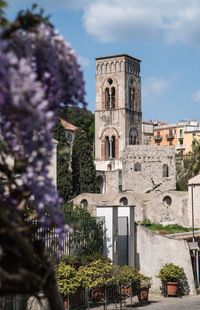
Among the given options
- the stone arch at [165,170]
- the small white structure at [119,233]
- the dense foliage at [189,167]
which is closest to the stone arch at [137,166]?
the stone arch at [165,170]

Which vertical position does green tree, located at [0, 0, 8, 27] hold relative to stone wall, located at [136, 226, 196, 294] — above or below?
above

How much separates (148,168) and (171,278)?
45247 millimetres

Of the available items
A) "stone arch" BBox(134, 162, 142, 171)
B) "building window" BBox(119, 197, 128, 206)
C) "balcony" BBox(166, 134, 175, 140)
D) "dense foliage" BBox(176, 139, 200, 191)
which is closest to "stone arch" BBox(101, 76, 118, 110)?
"dense foliage" BBox(176, 139, 200, 191)

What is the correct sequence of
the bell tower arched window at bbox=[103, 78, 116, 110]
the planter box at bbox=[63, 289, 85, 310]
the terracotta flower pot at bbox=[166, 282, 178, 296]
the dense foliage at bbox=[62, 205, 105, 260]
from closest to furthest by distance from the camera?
the planter box at bbox=[63, 289, 85, 310], the dense foliage at bbox=[62, 205, 105, 260], the terracotta flower pot at bbox=[166, 282, 178, 296], the bell tower arched window at bbox=[103, 78, 116, 110]

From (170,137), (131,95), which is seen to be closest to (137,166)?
(131,95)

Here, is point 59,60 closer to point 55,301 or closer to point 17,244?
point 17,244

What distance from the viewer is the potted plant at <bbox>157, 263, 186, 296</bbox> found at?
2367cm

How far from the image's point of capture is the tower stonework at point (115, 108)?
8238cm

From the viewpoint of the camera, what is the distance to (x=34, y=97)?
3564 millimetres

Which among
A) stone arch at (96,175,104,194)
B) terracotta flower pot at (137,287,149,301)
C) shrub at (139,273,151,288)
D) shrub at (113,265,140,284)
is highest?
stone arch at (96,175,104,194)

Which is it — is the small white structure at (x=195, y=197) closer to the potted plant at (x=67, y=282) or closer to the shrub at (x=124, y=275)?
the shrub at (x=124, y=275)

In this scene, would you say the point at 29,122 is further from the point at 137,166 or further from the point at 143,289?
the point at 137,166

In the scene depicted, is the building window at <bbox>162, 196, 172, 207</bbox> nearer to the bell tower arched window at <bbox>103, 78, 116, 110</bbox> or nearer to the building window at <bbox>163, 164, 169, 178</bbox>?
the building window at <bbox>163, 164, 169, 178</bbox>

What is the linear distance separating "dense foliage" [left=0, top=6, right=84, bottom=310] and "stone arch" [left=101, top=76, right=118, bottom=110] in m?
80.7
